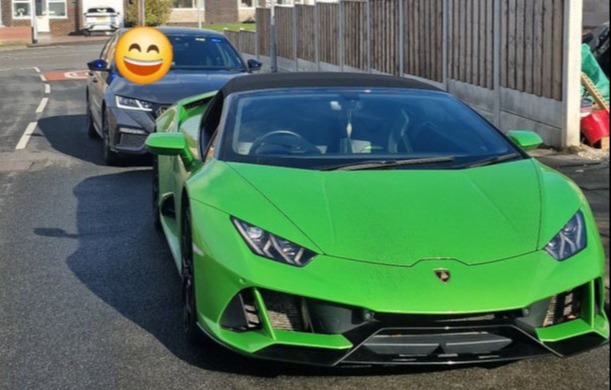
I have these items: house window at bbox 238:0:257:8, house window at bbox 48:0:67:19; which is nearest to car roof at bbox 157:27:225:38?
house window at bbox 48:0:67:19

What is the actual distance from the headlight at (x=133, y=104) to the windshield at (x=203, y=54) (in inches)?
53.7

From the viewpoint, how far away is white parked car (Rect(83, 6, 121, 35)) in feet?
202

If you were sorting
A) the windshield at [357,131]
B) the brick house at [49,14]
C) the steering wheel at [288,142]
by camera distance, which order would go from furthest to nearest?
1. the brick house at [49,14]
2. the steering wheel at [288,142]
3. the windshield at [357,131]

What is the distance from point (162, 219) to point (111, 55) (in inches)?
284

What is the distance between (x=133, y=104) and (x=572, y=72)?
461 cm

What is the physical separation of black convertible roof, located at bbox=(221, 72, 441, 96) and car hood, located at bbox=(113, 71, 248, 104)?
490 centimetres

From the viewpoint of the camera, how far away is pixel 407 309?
441cm

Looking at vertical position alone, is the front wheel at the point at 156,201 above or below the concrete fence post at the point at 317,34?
below

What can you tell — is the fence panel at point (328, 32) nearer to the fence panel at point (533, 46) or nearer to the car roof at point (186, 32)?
the car roof at point (186, 32)

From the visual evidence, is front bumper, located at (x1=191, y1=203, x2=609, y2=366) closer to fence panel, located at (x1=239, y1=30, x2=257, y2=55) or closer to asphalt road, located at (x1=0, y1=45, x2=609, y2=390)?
asphalt road, located at (x1=0, y1=45, x2=609, y2=390)

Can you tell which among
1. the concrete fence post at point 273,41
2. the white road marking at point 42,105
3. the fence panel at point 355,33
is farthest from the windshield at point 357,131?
the concrete fence post at point 273,41

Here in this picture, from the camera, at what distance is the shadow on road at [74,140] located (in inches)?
513

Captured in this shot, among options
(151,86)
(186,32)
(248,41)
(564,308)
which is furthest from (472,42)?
(248,41)

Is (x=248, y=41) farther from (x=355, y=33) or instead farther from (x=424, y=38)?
(x=424, y=38)
